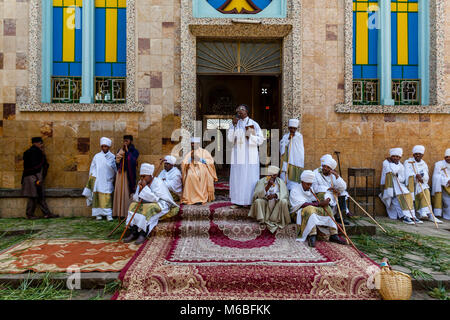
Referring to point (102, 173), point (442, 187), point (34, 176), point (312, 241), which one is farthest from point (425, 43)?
point (34, 176)

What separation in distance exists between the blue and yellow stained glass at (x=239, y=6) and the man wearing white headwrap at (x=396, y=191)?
4.76 meters

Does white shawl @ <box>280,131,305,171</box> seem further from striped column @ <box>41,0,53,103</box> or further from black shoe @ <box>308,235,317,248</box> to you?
striped column @ <box>41,0,53,103</box>

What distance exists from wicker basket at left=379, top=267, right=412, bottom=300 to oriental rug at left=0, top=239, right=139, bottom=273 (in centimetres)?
329

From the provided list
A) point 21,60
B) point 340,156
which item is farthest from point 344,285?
point 21,60

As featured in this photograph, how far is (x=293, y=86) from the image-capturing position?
21.9ft

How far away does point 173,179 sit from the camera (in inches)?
230

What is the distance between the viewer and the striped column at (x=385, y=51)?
6910mm

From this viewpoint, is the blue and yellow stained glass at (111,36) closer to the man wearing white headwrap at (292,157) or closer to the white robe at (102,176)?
the white robe at (102,176)

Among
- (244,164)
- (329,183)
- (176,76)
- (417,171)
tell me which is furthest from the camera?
(176,76)

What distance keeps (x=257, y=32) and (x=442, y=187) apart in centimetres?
590

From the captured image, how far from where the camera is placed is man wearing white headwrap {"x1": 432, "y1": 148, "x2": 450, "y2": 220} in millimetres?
6562

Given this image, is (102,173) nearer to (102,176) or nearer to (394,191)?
(102,176)

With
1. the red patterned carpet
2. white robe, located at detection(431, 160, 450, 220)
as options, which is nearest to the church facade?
white robe, located at detection(431, 160, 450, 220)

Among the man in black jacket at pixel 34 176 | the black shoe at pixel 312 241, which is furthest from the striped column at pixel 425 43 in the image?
the man in black jacket at pixel 34 176
